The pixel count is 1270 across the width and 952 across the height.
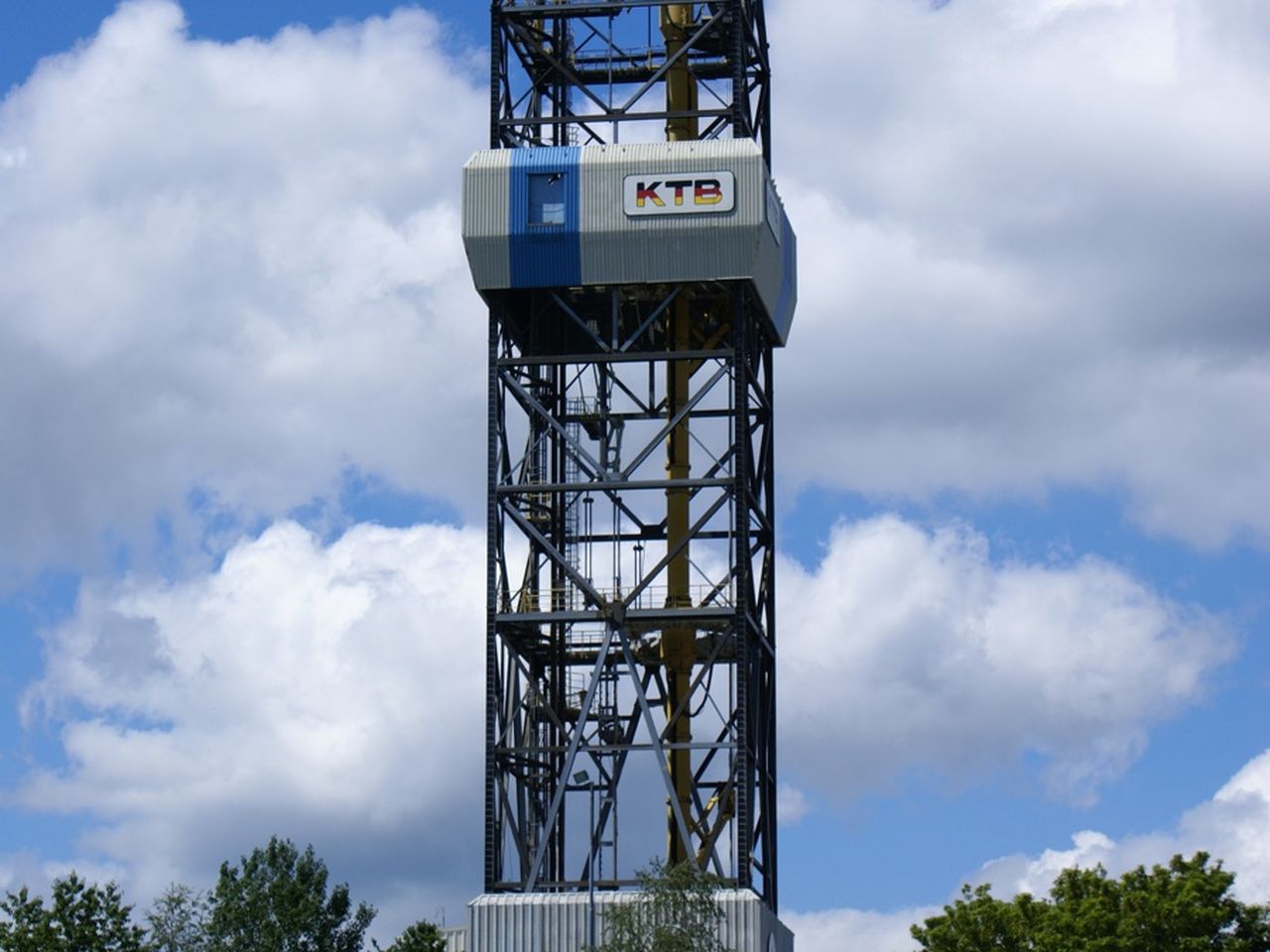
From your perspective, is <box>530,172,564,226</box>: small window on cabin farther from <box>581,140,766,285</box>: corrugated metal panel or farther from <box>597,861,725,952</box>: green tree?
<box>597,861,725,952</box>: green tree

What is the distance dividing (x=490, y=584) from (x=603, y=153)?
14.4 m

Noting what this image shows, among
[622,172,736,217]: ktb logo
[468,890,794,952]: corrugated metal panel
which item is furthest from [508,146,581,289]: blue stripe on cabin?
[468,890,794,952]: corrugated metal panel

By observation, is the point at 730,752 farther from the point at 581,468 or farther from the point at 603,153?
the point at 603,153

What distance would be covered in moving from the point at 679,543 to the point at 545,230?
11129 mm

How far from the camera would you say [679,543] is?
101 m

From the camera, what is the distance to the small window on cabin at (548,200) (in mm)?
100000

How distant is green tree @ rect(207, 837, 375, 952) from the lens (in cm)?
11769

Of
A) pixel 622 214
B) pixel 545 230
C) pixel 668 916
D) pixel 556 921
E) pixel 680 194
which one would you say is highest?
pixel 680 194

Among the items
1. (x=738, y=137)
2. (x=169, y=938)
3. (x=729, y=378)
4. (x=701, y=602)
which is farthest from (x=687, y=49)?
(x=169, y=938)

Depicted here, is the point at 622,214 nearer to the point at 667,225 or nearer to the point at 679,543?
the point at 667,225

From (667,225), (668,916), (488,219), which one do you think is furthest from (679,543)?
(668,916)

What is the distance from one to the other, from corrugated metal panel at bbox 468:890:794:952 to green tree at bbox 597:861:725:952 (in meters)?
8.25

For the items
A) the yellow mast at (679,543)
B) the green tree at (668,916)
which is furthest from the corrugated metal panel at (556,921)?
the green tree at (668,916)

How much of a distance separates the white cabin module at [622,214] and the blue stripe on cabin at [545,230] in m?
0.03
